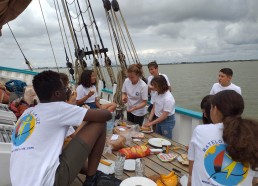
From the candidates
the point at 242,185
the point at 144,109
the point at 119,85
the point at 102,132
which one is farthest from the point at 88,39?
the point at 242,185

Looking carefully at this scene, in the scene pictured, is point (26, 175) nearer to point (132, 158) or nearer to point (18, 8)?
point (132, 158)

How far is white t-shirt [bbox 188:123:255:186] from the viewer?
1436 millimetres

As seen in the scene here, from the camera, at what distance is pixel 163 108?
3.36 m

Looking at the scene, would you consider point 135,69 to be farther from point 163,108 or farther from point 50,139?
point 50,139

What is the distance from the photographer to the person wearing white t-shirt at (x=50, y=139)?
1615mm

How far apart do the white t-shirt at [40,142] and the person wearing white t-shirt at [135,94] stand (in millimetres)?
2070

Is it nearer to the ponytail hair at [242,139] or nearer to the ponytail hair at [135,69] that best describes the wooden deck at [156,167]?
the ponytail hair at [242,139]

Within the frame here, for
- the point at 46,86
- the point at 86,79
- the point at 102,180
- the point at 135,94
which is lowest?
the point at 102,180

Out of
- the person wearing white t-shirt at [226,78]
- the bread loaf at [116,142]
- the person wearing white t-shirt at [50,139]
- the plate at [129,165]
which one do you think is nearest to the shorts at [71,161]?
the person wearing white t-shirt at [50,139]

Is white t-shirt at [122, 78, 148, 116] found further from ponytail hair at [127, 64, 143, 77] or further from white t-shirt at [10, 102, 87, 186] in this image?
white t-shirt at [10, 102, 87, 186]

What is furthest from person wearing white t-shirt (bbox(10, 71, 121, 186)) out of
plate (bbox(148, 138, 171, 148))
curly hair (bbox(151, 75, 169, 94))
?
curly hair (bbox(151, 75, 169, 94))

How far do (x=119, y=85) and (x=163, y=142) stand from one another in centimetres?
202

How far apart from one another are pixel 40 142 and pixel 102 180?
61 cm

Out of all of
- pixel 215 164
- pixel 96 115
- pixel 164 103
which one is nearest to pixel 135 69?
pixel 164 103
